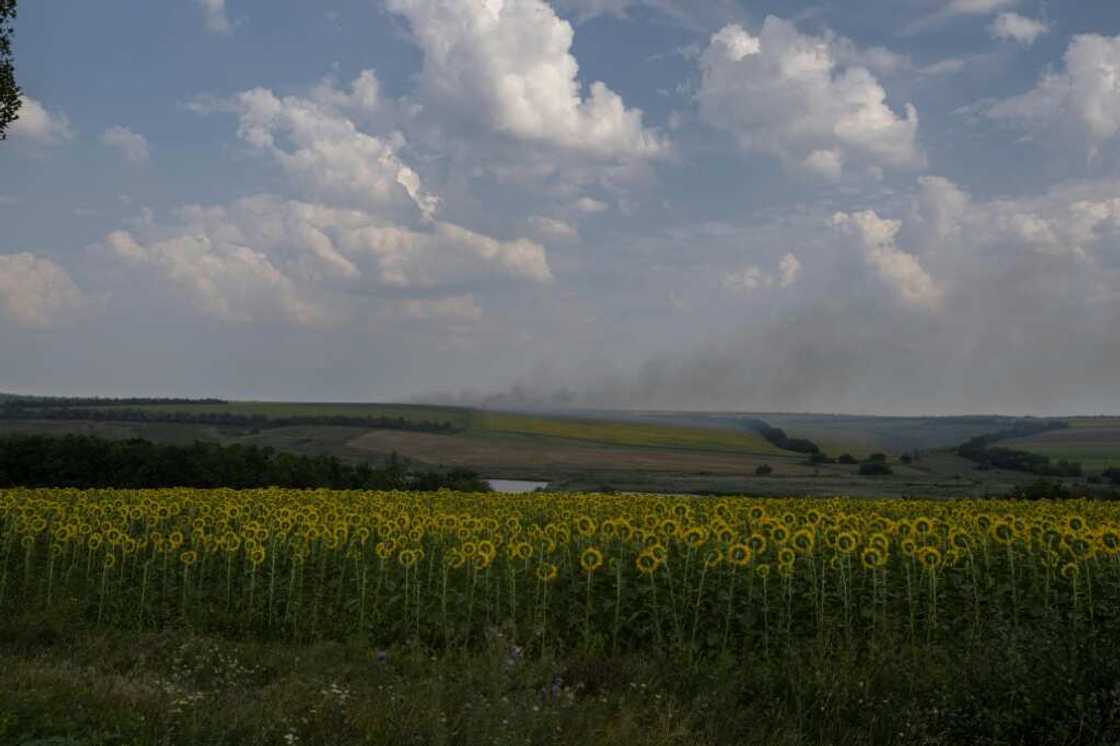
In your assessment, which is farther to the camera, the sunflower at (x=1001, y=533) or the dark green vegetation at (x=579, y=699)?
the sunflower at (x=1001, y=533)

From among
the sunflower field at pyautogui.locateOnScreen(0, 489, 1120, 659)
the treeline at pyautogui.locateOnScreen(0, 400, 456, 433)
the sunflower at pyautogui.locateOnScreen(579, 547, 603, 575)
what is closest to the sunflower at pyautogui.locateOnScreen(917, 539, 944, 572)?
the sunflower field at pyautogui.locateOnScreen(0, 489, 1120, 659)

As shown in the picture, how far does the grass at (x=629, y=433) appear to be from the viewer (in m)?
69.5

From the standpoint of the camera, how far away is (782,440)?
72062 millimetres

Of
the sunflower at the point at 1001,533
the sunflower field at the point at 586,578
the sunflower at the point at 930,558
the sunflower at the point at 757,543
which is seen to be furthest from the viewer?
the sunflower at the point at 1001,533

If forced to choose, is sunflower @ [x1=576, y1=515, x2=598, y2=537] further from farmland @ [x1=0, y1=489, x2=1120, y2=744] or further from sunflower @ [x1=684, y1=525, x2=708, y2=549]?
sunflower @ [x1=684, y1=525, x2=708, y2=549]

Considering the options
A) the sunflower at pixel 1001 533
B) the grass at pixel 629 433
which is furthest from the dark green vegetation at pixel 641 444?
the sunflower at pixel 1001 533

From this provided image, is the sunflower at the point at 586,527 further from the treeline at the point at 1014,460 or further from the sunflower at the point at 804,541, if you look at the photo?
the treeline at the point at 1014,460

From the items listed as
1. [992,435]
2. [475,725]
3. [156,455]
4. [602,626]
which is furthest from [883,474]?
[475,725]

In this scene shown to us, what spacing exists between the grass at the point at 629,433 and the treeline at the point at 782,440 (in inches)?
37.6

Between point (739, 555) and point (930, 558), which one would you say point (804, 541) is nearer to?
point (739, 555)

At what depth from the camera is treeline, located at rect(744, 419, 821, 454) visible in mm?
64500

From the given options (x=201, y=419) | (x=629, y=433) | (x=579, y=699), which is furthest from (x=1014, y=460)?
(x=201, y=419)

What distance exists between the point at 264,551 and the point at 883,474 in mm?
35568

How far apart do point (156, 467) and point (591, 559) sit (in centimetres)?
2890
